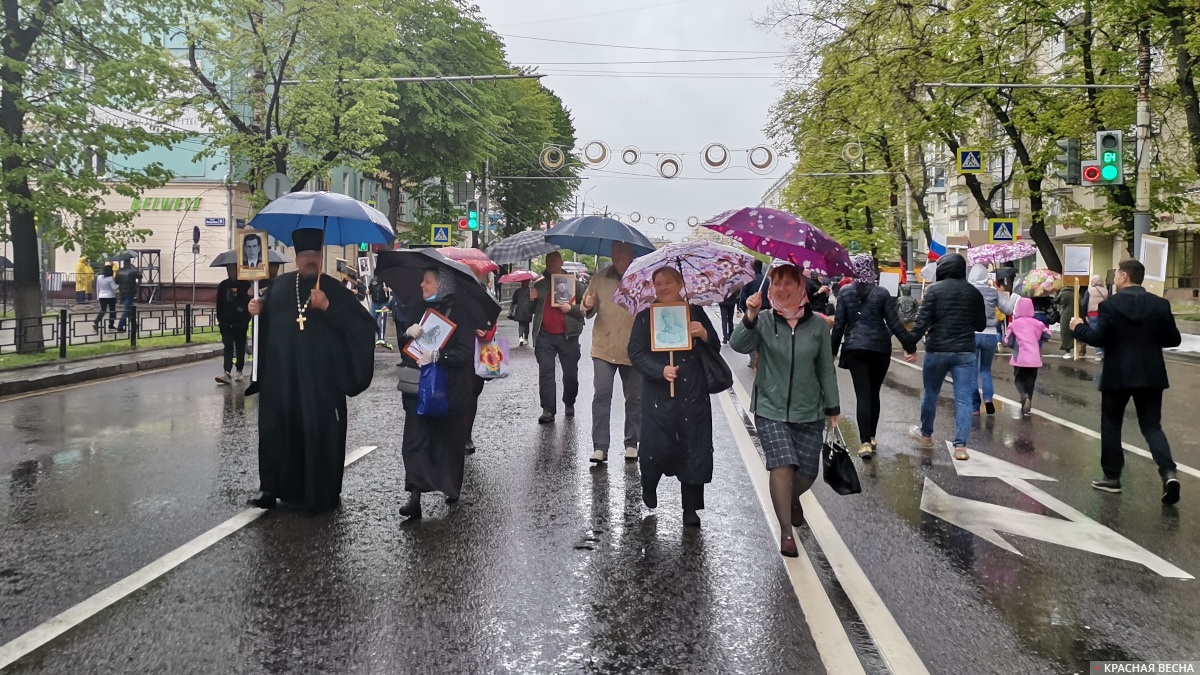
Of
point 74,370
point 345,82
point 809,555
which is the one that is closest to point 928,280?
point 345,82

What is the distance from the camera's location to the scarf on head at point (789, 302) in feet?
Result: 19.1

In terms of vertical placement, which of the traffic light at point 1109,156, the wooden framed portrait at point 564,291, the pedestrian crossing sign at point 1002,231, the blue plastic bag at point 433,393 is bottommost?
the blue plastic bag at point 433,393

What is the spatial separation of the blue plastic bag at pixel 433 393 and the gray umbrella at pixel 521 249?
3582 millimetres

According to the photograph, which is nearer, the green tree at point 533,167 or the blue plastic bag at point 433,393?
the blue plastic bag at point 433,393

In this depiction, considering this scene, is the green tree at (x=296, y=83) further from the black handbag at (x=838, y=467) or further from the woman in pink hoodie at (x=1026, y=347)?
the black handbag at (x=838, y=467)

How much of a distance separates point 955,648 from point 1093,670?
516mm

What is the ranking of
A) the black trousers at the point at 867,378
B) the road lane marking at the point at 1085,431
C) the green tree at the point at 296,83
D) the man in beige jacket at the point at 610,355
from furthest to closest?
the green tree at the point at 296,83 → the black trousers at the point at 867,378 → the road lane marking at the point at 1085,431 → the man in beige jacket at the point at 610,355

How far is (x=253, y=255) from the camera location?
25.8 feet

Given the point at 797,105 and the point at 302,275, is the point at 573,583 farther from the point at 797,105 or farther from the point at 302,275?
the point at 797,105

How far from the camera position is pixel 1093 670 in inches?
156

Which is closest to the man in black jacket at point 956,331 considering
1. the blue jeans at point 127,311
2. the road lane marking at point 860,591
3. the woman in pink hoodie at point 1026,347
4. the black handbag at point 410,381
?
the road lane marking at point 860,591

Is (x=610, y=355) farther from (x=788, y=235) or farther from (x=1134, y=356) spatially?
(x=1134, y=356)

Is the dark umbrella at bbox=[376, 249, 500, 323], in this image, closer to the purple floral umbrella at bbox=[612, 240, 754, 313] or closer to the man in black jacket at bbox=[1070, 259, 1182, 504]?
the purple floral umbrella at bbox=[612, 240, 754, 313]

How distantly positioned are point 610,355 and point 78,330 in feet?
46.6
